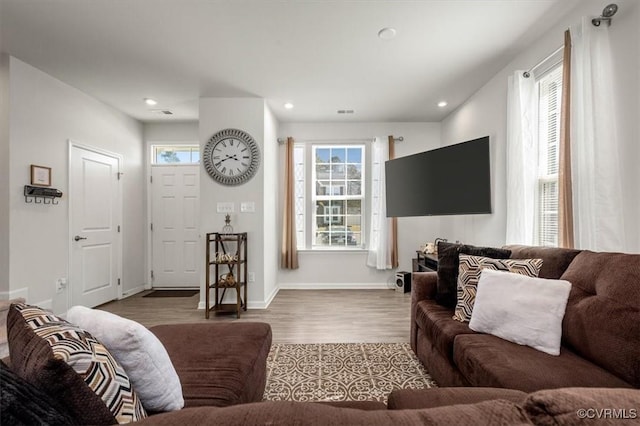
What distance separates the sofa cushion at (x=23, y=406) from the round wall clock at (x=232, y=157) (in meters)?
3.16

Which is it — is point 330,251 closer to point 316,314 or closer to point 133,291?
point 316,314

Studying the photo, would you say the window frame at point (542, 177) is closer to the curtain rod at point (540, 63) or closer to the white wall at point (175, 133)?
the curtain rod at point (540, 63)

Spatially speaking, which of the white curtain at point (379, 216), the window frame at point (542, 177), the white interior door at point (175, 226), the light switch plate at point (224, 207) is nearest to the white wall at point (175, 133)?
the white interior door at point (175, 226)

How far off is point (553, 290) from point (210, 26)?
286 cm

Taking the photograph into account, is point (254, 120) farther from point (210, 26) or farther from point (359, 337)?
point (359, 337)

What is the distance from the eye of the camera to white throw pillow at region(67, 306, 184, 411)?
0.85 metres

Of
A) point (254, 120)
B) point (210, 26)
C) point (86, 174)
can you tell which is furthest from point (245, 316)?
point (210, 26)

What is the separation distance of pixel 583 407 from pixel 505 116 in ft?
10.3

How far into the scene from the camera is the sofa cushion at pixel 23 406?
45 cm

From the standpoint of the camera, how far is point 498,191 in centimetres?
299

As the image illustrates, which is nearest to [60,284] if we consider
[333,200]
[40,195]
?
[40,195]

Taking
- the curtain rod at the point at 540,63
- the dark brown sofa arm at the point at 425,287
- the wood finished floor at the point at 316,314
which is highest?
the curtain rod at the point at 540,63

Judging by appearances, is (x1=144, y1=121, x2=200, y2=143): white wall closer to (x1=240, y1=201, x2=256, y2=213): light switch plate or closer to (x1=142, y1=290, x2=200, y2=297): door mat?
(x1=240, y1=201, x2=256, y2=213): light switch plate

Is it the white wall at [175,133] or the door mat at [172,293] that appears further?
the white wall at [175,133]
